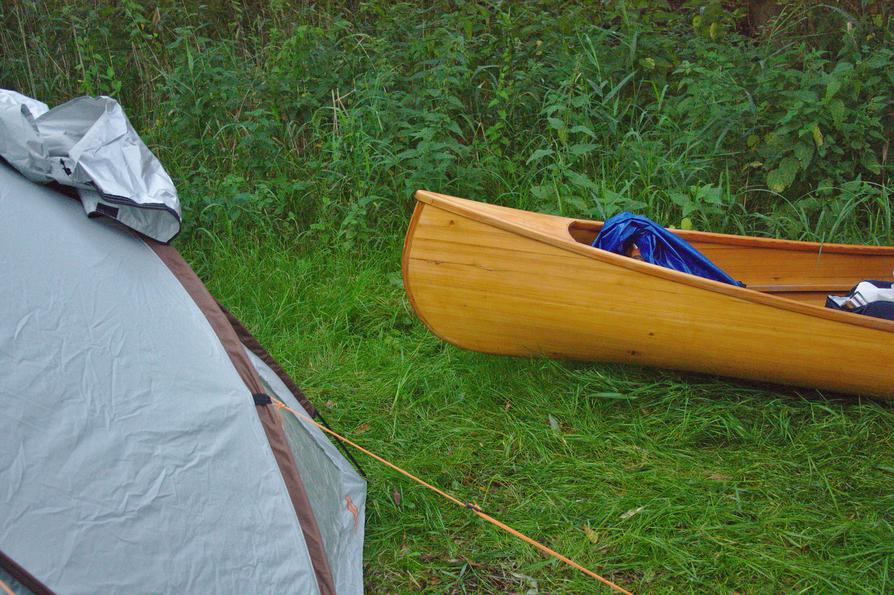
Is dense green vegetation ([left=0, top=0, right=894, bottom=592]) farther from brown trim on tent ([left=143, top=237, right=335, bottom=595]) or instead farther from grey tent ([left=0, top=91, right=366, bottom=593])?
grey tent ([left=0, top=91, right=366, bottom=593])

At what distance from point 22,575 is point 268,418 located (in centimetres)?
80

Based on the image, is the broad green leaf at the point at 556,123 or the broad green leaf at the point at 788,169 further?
the broad green leaf at the point at 556,123

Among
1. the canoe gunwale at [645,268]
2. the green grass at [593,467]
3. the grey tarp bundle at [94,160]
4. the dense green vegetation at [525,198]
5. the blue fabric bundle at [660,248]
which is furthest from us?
the blue fabric bundle at [660,248]

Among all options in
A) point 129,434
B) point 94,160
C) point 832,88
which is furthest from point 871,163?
point 129,434

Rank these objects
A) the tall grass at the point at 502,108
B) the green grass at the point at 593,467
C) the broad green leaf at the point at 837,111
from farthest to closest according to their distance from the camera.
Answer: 1. the tall grass at the point at 502,108
2. the broad green leaf at the point at 837,111
3. the green grass at the point at 593,467

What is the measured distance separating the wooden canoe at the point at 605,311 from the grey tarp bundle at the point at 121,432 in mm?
1166

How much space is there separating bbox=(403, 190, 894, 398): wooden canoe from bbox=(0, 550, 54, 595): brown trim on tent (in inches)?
77.2

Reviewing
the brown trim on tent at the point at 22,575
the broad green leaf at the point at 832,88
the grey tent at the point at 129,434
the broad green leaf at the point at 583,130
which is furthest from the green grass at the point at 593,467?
the broad green leaf at the point at 832,88

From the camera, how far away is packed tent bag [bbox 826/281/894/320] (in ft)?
11.1

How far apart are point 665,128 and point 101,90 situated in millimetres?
3818

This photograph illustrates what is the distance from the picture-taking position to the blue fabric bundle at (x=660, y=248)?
3.51 metres

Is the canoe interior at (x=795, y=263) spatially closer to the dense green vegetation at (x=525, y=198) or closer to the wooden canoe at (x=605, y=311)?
the dense green vegetation at (x=525, y=198)

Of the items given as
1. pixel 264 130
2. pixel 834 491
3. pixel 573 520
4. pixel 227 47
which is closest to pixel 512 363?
pixel 573 520

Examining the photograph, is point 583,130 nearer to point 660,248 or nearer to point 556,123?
point 556,123
